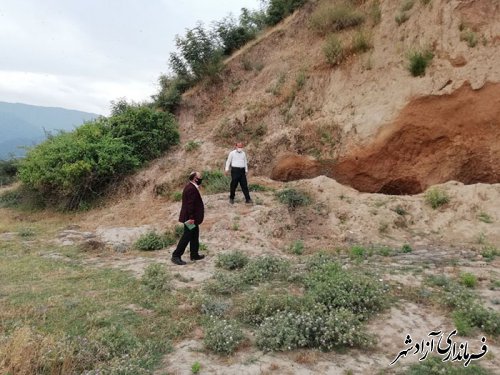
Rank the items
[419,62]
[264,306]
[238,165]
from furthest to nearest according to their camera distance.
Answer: [419,62] → [238,165] → [264,306]

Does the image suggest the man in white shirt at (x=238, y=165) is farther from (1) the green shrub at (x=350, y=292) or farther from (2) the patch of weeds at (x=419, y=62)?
(2) the patch of weeds at (x=419, y=62)

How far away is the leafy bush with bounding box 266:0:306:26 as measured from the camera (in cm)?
1589

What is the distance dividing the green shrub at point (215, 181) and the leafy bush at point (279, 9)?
7.76 m

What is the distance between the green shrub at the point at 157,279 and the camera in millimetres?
5971

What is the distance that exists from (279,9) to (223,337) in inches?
568

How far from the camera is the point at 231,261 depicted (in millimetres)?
7035

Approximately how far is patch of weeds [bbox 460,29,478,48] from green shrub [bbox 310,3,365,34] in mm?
3383

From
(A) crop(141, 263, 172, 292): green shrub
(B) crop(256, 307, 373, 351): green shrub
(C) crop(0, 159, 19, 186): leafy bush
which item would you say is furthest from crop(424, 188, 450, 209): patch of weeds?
(C) crop(0, 159, 19, 186): leafy bush

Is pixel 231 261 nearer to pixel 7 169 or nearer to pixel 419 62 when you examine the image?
pixel 419 62

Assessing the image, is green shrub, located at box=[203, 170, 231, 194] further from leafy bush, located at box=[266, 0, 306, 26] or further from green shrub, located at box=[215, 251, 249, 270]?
leafy bush, located at box=[266, 0, 306, 26]

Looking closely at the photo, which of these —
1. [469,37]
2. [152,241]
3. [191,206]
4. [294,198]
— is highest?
[469,37]

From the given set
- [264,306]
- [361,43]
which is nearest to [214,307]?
[264,306]

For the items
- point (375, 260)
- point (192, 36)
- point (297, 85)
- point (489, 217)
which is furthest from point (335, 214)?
point (192, 36)

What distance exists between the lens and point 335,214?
9.31 meters
